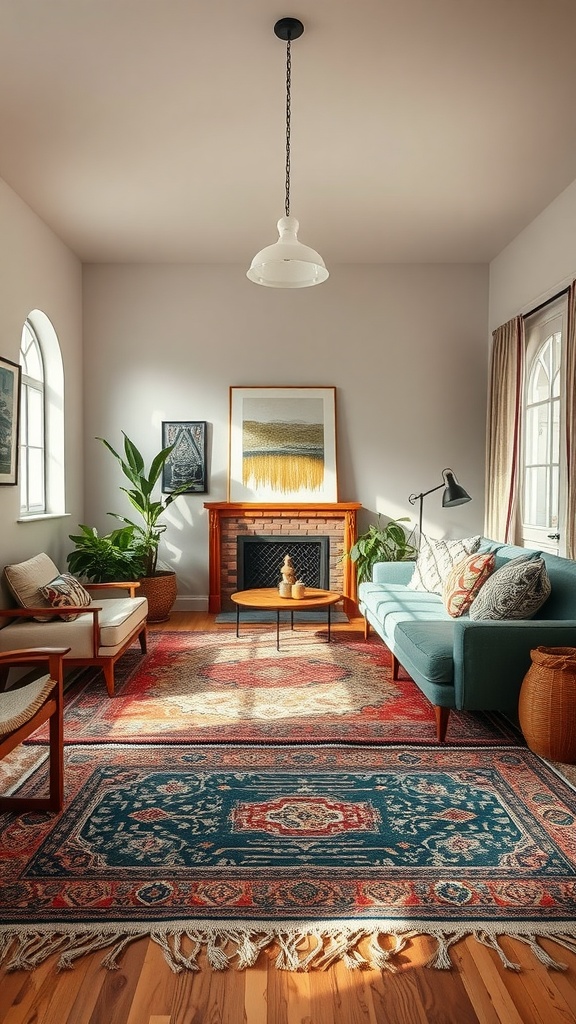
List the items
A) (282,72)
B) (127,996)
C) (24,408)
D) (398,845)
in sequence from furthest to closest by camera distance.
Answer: (24,408) → (282,72) → (398,845) → (127,996)

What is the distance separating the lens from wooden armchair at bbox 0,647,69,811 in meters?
2.52

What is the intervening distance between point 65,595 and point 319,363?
11.7 ft

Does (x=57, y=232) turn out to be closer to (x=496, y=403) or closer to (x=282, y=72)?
(x=282, y=72)

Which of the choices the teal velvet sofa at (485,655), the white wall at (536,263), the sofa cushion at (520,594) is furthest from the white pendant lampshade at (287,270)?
the white wall at (536,263)

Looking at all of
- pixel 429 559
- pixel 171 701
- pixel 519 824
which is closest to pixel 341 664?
pixel 429 559

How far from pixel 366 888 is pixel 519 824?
0.72 meters

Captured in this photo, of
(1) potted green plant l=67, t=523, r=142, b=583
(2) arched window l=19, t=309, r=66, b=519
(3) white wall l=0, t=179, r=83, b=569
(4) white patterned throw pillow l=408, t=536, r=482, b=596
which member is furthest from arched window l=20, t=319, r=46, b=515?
(4) white patterned throw pillow l=408, t=536, r=482, b=596

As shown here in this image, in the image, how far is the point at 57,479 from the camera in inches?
252

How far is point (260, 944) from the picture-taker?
1.96m

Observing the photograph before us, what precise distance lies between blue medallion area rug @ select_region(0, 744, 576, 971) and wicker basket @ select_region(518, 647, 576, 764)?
10cm

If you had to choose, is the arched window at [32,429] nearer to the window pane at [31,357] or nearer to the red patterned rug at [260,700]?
the window pane at [31,357]

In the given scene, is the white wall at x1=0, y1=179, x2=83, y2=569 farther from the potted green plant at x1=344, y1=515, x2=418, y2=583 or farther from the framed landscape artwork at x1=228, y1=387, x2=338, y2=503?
the potted green plant at x1=344, y1=515, x2=418, y2=583

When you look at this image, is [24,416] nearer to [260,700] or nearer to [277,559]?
[277,559]

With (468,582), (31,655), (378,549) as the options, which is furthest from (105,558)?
(31,655)
